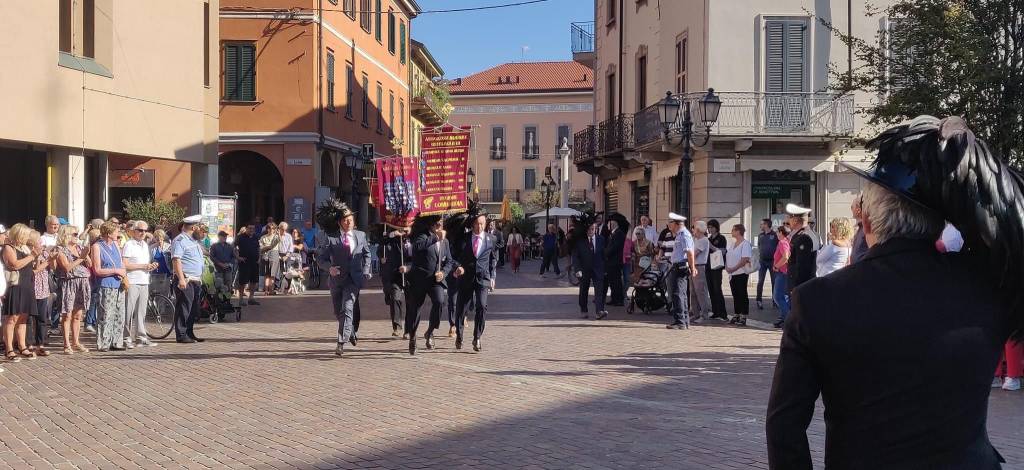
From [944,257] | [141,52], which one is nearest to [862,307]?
[944,257]

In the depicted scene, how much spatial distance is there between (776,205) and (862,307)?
77.8 feet

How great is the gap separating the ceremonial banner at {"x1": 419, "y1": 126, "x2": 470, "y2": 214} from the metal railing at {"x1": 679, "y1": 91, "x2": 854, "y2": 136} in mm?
10173

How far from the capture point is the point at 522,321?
1716 cm

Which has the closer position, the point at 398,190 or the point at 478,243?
the point at 478,243

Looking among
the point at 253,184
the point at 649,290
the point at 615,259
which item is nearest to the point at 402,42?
the point at 253,184

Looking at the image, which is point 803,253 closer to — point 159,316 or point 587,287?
point 587,287

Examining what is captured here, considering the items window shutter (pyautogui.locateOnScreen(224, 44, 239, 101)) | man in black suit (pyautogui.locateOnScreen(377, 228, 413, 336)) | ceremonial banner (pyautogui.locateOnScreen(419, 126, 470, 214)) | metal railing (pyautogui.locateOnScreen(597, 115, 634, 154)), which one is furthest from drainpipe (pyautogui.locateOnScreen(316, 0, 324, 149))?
man in black suit (pyautogui.locateOnScreen(377, 228, 413, 336))

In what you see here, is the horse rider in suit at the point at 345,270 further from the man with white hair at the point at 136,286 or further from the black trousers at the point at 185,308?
the man with white hair at the point at 136,286

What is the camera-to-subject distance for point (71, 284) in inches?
508

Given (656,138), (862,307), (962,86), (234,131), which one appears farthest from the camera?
(234,131)

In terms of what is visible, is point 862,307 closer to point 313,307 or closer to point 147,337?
point 147,337

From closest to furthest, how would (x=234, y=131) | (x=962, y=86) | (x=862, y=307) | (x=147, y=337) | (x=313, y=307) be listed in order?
(x=862, y=307), (x=962, y=86), (x=147, y=337), (x=313, y=307), (x=234, y=131)

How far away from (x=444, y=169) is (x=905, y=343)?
535 inches

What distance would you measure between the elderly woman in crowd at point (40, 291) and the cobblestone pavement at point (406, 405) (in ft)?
1.47
